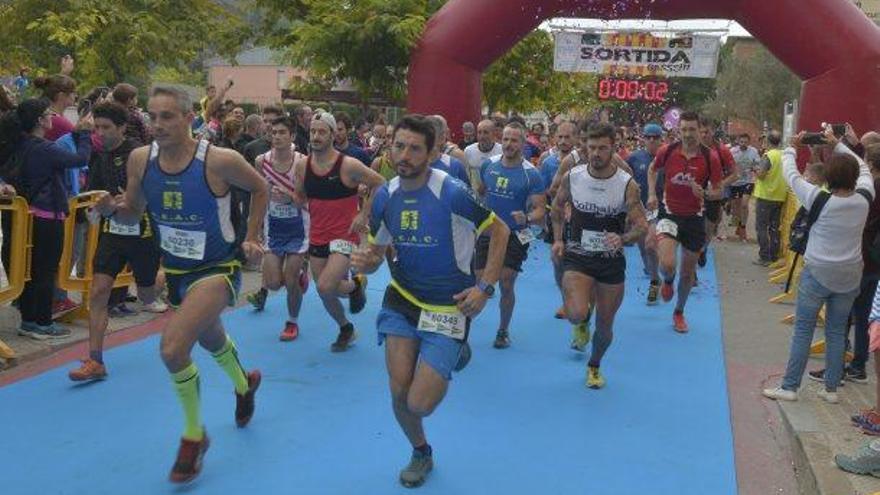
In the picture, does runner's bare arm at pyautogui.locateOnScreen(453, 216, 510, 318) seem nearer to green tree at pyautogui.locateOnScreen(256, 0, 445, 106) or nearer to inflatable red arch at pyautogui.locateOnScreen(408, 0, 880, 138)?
inflatable red arch at pyautogui.locateOnScreen(408, 0, 880, 138)

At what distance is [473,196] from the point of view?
13.4 ft

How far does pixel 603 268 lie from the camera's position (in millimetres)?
5809

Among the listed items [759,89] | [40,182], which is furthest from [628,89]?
[759,89]

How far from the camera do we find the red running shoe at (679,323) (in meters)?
7.93

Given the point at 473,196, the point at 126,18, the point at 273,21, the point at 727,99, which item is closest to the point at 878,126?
the point at 473,196

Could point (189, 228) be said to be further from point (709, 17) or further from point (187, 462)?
point (709, 17)

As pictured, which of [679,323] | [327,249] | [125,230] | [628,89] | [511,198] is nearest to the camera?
[125,230]

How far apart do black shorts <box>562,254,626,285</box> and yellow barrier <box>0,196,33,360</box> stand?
4.22 metres

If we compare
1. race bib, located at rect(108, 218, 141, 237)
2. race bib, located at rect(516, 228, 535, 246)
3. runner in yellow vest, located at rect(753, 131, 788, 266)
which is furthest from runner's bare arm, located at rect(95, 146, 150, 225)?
runner in yellow vest, located at rect(753, 131, 788, 266)

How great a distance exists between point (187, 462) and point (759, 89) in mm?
41437

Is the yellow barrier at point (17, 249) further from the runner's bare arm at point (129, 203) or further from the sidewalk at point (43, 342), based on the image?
the runner's bare arm at point (129, 203)

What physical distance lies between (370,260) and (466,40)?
7344mm

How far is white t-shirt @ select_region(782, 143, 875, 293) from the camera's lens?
524cm

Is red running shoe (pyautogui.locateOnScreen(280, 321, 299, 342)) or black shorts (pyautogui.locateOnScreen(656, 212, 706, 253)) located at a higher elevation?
black shorts (pyautogui.locateOnScreen(656, 212, 706, 253))
